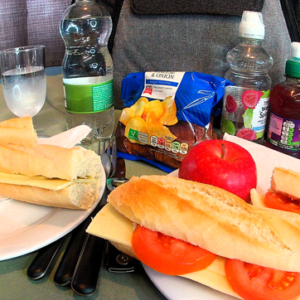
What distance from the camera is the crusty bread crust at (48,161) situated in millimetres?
635

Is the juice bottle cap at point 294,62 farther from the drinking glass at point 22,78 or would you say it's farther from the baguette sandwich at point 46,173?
the drinking glass at point 22,78

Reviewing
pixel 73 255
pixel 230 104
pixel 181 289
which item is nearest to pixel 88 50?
pixel 230 104

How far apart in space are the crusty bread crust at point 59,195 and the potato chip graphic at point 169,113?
0.33 metres

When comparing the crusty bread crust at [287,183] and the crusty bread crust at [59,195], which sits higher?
the crusty bread crust at [287,183]

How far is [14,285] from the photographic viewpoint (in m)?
0.53

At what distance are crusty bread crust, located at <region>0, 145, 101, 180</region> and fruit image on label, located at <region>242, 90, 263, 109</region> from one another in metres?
0.50

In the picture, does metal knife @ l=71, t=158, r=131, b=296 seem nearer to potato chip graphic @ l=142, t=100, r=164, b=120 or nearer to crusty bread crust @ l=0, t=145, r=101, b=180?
crusty bread crust @ l=0, t=145, r=101, b=180

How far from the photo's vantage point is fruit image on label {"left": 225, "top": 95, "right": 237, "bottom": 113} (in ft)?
3.16

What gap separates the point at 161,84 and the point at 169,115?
0.34ft

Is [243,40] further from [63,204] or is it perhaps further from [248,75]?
[63,204]

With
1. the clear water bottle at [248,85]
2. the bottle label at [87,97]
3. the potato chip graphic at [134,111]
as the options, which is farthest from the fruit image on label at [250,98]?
the bottle label at [87,97]

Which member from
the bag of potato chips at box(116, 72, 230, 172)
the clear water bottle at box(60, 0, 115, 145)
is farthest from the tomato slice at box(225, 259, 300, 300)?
the clear water bottle at box(60, 0, 115, 145)

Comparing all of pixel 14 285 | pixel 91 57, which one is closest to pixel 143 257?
pixel 14 285

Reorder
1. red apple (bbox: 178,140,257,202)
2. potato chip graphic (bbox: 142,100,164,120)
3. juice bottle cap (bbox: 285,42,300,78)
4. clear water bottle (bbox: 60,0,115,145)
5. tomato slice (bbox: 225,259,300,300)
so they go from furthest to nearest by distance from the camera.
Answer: clear water bottle (bbox: 60,0,115,145) → potato chip graphic (bbox: 142,100,164,120) → juice bottle cap (bbox: 285,42,300,78) → red apple (bbox: 178,140,257,202) → tomato slice (bbox: 225,259,300,300)
